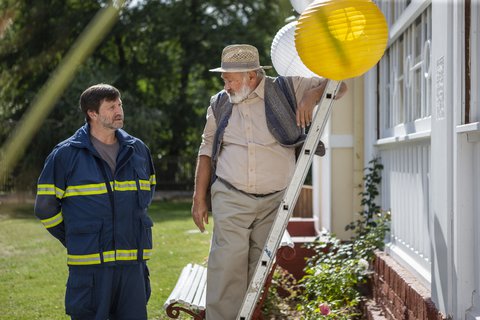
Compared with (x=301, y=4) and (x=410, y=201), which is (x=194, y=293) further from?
(x=301, y=4)

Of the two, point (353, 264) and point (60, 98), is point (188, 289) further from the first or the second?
point (60, 98)

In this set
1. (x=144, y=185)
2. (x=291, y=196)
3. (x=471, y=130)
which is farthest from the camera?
(x=144, y=185)

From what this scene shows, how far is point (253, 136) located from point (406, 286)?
1.23 meters

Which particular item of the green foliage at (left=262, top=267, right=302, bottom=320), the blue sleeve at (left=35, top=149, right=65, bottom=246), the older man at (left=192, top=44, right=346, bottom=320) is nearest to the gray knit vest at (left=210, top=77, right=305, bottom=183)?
the older man at (left=192, top=44, right=346, bottom=320)

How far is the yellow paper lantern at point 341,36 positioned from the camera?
3.31m

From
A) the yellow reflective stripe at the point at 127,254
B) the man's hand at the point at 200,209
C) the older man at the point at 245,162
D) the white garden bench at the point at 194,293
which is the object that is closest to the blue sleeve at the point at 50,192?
the yellow reflective stripe at the point at 127,254

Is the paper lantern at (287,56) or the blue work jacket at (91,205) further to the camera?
the paper lantern at (287,56)

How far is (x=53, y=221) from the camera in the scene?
4.23m

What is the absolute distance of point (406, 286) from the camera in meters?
4.30

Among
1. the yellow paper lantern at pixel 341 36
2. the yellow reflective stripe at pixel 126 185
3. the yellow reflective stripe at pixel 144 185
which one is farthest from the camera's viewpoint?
the yellow reflective stripe at pixel 144 185

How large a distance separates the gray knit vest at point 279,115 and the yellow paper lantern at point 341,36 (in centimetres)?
73

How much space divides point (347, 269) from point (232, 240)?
1.60 m

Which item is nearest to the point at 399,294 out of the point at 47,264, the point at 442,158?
the point at 442,158

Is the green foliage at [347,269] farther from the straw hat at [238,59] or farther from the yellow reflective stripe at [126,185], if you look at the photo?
the straw hat at [238,59]
